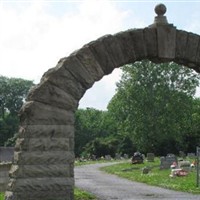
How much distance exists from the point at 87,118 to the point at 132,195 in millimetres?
77989

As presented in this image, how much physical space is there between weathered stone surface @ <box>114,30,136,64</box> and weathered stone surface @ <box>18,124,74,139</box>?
1.74 metres

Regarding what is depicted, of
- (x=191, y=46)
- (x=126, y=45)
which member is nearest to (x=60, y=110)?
(x=126, y=45)

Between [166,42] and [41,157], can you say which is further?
[166,42]

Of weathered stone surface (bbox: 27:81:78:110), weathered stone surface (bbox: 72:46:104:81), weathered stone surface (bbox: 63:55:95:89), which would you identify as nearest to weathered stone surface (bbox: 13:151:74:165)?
weathered stone surface (bbox: 27:81:78:110)

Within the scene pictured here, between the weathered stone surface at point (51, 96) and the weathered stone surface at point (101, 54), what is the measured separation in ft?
2.90

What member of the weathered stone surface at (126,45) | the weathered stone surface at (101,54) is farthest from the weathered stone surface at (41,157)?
the weathered stone surface at (126,45)

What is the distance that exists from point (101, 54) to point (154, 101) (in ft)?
146

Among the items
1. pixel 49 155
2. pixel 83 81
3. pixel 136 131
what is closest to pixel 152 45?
pixel 83 81

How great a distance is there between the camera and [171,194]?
1945 cm

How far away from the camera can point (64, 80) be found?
9539mm

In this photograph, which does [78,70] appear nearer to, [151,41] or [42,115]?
[42,115]

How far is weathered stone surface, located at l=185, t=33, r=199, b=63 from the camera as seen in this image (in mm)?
10406

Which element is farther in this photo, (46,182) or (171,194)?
(171,194)

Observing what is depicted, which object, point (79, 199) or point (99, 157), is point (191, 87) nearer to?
point (99, 157)
